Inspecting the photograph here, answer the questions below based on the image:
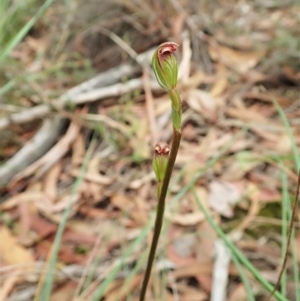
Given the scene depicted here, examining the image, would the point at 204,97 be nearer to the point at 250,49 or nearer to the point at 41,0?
the point at 250,49

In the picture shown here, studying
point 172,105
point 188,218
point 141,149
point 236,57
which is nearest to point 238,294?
point 188,218

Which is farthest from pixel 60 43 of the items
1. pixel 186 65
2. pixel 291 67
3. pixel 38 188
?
pixel 291 67

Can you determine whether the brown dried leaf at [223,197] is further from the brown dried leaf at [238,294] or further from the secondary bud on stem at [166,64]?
the secondary bud on stem at [166,64]

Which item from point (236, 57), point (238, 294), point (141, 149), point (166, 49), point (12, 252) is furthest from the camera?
point (236, 57)

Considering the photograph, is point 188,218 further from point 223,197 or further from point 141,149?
point 141,149

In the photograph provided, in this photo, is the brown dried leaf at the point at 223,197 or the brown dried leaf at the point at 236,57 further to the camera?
the brown dried leaf at the point at 236,57

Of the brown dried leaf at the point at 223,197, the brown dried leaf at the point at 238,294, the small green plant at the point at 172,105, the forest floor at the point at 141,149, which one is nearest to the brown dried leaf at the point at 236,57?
the forest floor at the point at 141,149

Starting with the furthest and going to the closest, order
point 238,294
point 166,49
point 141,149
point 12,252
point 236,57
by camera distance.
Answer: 1. point 236,57
2. point 141,149
3. point 12,252
4. point 238,294
5. point 166,49
